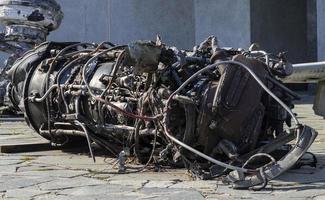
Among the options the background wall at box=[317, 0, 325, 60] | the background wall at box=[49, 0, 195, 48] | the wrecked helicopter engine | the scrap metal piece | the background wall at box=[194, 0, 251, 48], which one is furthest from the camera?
the background wall at box=[49, 0, 195, 48]

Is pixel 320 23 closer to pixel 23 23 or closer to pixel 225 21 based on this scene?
pixel 225 21

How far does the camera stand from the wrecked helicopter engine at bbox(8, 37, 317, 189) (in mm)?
4836

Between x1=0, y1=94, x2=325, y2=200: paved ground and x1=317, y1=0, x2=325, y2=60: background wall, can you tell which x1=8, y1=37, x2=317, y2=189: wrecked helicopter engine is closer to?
x1=0, y1=94, x2=325, y2=200: paved ground

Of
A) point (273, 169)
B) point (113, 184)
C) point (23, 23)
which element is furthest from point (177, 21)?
point (273, 169)

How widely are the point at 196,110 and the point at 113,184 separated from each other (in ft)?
2.98

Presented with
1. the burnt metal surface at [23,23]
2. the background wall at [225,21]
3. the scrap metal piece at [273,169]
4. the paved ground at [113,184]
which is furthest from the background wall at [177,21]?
the scrap metal piece at [273,169]

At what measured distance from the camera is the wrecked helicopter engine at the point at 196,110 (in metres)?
4.84

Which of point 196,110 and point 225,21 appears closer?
point 196,110

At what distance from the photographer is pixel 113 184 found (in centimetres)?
471

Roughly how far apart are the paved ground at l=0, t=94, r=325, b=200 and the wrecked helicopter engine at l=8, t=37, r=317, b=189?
0.16 meters

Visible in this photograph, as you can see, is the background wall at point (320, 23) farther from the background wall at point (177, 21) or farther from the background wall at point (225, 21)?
the background wall at point (225, 21)

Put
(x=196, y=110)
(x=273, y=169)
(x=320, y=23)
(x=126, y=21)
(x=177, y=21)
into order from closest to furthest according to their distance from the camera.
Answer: (x=273, y=169), (x=196, y=110), (x=320, y=23), (x=126, y=21), (x=177, y=21)

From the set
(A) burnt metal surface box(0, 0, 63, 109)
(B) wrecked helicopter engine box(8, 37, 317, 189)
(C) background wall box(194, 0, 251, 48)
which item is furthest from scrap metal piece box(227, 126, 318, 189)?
(C) background wall box(194, 0, 251, 48)

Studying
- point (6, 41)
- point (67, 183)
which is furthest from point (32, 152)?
point (6, 41)
